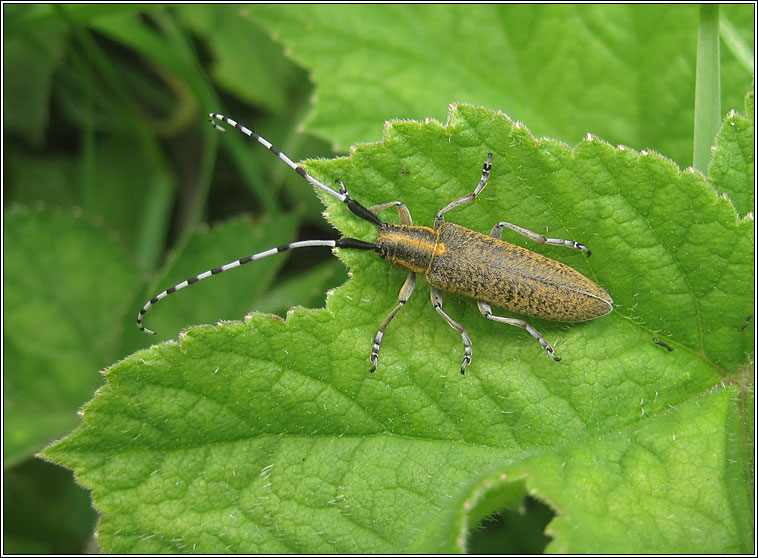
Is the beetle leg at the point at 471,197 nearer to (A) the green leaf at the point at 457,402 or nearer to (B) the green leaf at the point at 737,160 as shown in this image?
(A) the green leaf at the point at 457,402

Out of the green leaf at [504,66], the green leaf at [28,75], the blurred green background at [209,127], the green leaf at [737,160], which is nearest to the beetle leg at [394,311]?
the blurred green background at [209,127]

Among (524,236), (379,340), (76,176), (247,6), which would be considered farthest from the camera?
(76,176)

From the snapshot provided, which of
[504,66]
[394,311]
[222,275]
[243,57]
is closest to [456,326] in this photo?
[394,311]

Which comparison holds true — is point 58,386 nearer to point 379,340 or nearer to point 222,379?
point 222,379

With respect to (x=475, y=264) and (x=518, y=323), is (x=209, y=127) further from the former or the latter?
(x=518, y=323)

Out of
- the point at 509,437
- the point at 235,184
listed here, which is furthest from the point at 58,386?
the point at 509,437

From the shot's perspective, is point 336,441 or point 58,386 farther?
point 58,386

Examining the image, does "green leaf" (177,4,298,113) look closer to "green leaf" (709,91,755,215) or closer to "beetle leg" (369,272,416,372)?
"beetle leg" (369,272,416,372)
